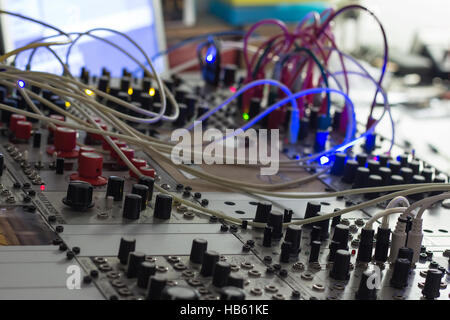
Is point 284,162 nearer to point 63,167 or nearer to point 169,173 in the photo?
point 169,173

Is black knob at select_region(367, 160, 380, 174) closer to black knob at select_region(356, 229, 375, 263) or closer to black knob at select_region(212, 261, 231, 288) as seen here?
black knob at select_region(356, 229, 375, 263)

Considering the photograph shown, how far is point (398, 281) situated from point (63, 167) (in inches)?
29.8

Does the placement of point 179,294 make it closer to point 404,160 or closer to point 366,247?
point 366,247

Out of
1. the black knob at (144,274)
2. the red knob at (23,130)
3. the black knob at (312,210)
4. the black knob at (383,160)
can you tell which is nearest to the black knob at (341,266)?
the black knob at (312,210)

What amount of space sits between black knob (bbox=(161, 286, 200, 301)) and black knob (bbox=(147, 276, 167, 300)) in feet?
0.04

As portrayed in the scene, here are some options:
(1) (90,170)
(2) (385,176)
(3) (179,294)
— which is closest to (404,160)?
(2) (385,176)

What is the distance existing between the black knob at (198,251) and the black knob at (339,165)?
70 cm

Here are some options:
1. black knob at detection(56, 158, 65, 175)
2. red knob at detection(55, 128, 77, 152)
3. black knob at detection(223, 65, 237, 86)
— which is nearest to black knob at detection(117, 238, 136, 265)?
black knob at detection(56, 158, 65, 175)

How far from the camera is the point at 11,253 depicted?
1203 millimetres

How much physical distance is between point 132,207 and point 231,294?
0.39 m

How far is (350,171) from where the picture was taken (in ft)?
5.94

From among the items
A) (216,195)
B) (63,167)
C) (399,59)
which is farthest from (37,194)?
(399,59)
